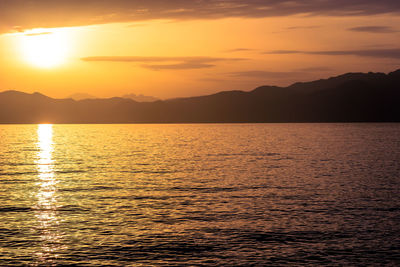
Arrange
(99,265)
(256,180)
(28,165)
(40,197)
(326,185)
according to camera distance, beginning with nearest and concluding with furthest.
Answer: (99,265)
(40,197)
(326,185)
(256,180)
(28,165)

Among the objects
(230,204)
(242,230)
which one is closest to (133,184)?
(230,204)

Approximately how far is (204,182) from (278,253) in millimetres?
31157

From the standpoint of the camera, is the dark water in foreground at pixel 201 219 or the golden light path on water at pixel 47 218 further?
the golden light path on water at pixel 47 218

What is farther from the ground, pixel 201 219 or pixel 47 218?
pixel 47 218

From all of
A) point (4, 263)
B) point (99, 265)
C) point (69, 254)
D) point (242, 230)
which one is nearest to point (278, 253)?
point (242, 230)

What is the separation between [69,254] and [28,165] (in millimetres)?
62102

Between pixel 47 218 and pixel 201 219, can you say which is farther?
pixel 47 218

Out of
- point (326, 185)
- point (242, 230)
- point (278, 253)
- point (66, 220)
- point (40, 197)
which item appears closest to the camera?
point (278, 253)

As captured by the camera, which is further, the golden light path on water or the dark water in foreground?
the golden light path on water

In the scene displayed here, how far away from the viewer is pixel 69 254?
1062 inches

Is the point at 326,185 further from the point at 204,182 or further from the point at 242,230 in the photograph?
the point at 242,230

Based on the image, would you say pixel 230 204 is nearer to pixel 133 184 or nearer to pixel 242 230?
pixel 242 230

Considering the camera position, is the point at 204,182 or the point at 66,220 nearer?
the point at 66,220

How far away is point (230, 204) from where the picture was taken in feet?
138
